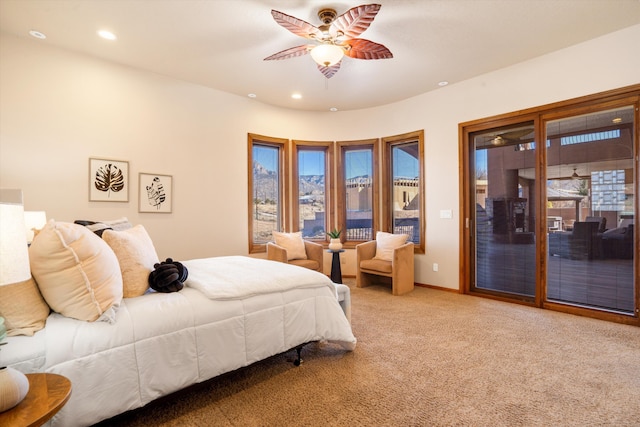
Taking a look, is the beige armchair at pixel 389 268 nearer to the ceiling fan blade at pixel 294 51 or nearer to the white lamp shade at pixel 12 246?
the ceiling fan blade at pixel 294 51

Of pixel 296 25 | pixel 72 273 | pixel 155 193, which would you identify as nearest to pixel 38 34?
Answer: pixel 155 193

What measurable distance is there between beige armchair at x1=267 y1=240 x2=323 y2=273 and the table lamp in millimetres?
3477

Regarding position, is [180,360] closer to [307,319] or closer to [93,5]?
[307,319]

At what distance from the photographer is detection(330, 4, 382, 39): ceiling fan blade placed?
231 cm

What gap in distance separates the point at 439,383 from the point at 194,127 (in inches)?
163

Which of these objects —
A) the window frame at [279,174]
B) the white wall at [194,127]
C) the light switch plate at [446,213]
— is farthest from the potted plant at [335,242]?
the light switch plate at [446,213]

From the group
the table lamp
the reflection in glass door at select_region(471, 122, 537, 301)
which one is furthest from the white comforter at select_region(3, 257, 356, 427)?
the reflection in glass door at select_region(471, 122, 537, 301)

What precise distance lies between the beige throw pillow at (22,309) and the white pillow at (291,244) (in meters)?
3.28

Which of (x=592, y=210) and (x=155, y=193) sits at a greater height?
(x=155, y=193)

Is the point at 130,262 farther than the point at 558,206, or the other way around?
the point at 558,206

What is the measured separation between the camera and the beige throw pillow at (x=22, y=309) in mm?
1356

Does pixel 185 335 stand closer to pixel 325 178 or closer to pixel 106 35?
pixel 106 35

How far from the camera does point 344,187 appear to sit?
219 inches

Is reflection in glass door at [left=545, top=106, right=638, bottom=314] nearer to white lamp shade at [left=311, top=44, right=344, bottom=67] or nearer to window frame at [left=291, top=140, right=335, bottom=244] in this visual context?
white lamp shade at [left=311, top=44, right=344, bottom=67]
